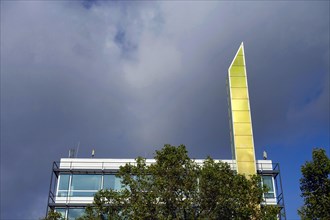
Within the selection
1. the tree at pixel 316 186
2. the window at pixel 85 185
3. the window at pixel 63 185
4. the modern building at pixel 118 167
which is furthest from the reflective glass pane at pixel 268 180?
the window at pixel 63 185

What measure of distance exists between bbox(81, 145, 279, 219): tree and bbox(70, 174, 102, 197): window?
15.8m

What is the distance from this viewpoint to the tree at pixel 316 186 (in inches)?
1185

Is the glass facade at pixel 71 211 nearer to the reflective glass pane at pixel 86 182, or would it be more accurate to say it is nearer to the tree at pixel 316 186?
the reflective glass pane at pixel 86 182

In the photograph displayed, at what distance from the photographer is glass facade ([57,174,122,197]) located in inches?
1801

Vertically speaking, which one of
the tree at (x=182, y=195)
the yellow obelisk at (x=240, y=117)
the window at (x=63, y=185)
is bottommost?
the tree at (x=182, y=195)

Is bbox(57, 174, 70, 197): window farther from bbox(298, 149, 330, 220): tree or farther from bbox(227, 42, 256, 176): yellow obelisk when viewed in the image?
bbox(298, 149, 330, 220): tree

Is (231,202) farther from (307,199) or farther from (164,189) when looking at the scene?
(307,199)

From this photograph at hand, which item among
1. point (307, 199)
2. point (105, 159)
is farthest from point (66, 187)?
point (307, 199)

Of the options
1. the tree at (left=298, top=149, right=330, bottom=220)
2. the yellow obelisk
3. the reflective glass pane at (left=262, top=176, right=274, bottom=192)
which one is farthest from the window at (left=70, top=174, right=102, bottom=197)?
the tree at (left=298, top=149, right=330, bottom=220)

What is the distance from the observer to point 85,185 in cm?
4631

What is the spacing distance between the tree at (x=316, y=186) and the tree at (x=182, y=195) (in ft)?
11.6

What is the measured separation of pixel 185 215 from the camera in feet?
91.5

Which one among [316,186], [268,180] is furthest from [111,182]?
[316,186]

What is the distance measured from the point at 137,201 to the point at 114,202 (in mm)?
2143
